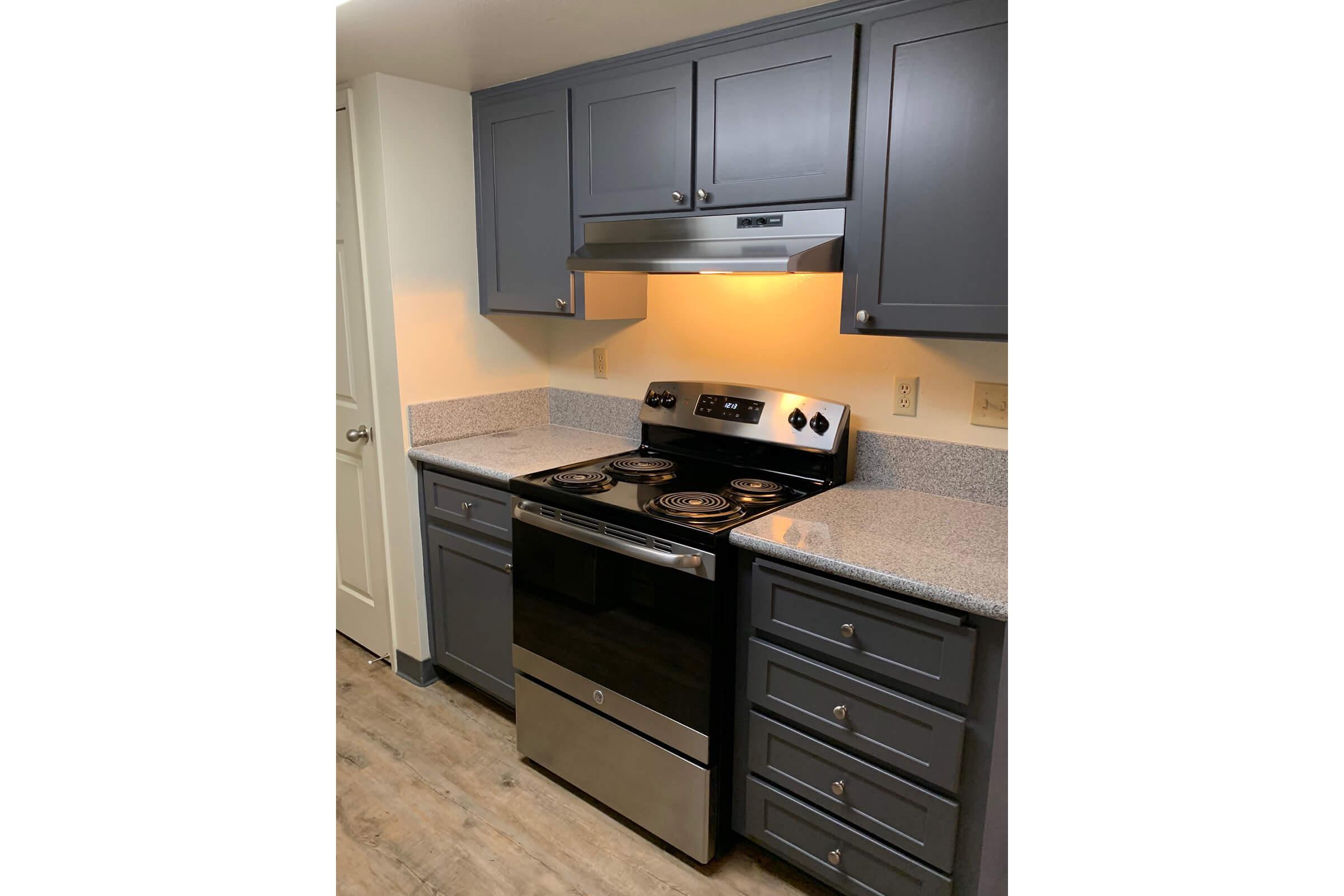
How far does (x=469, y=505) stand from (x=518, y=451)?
0.24 metres

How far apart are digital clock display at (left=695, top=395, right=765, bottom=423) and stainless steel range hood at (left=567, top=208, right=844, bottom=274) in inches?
16.6

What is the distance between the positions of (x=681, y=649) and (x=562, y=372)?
1.42 metres

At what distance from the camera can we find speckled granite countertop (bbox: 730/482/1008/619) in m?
1.50

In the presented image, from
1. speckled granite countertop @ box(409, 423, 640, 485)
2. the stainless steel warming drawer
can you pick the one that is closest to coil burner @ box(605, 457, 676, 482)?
speckled granite countertop @ box(409, 423, 640, 485)

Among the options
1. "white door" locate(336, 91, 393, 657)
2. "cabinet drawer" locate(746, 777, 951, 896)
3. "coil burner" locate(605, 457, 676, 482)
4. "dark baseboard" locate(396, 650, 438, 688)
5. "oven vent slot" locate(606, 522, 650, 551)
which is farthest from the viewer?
"dark baseboard" locate(396, 650, 438, 688)

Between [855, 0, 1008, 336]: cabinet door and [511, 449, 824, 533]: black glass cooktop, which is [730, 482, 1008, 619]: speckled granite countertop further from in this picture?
[855, 0, 1008, 336]: cabinet door

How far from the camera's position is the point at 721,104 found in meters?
1.97

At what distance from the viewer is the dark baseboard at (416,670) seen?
2789 millimetres

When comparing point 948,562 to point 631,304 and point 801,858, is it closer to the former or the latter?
point 801,858

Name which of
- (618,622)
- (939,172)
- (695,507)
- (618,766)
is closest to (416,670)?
(618,766)

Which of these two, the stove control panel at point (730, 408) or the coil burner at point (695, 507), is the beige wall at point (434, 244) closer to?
the stove control panel at point (730, 408)

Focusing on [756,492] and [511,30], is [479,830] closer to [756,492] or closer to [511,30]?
[756,492]

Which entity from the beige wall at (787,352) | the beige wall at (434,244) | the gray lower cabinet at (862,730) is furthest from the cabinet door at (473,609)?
the gray lower cabinet at (862,730)

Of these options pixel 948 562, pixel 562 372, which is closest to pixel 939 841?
pixel 948 562
